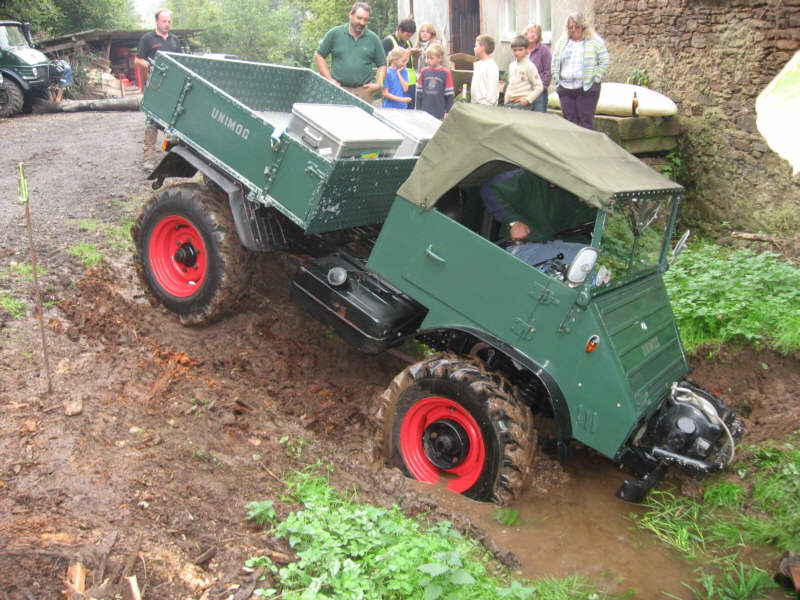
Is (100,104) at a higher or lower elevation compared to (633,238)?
lower

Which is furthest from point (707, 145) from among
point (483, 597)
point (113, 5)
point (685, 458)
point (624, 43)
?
point (113, 5)

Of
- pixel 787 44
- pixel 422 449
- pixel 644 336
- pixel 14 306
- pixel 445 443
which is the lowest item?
pixel 14 306

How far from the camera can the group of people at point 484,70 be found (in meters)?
7.45

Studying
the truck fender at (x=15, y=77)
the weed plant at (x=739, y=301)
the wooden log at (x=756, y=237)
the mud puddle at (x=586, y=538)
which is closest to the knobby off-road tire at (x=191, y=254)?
the mud puddle at (x=586, y=538)

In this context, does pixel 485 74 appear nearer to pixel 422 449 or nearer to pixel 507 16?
pixel 422 449


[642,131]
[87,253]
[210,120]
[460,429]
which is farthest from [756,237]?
[87,253]

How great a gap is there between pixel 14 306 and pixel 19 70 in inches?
525

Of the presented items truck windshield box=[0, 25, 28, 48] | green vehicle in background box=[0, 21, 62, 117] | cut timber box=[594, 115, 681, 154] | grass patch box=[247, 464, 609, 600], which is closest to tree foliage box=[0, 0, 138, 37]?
truck windshield box=[0, 25, 28, 48]

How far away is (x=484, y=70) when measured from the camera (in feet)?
27.1

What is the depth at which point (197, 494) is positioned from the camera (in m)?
3.28

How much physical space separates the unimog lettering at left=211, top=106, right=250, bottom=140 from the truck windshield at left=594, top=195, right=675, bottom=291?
2.59 metres

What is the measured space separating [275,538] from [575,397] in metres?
1.81

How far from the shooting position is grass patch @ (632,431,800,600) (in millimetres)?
3377

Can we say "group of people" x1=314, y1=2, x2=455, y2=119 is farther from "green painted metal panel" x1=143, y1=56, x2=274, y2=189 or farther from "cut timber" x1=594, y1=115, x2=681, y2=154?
"green painted metal panel" x1=143, y1=56, x2=274, y2=189
